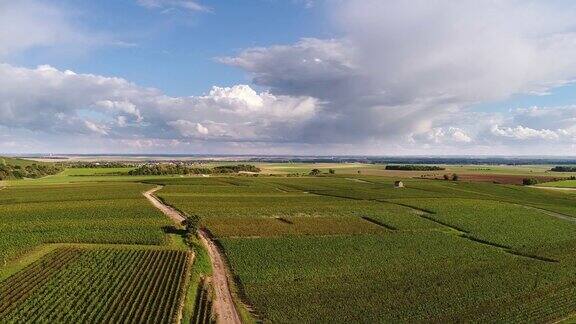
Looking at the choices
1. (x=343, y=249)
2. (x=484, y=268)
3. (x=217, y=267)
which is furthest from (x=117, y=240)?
(x=484, y=268)

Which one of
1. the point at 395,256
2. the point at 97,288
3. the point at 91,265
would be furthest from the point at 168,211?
the point at 395,256

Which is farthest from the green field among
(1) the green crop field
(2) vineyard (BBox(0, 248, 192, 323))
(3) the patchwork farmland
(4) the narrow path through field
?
(1) the green crop field

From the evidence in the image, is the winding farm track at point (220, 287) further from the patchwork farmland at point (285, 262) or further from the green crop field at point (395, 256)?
the green crop field at point (395, 256)

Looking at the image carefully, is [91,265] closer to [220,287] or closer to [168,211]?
[220,287]

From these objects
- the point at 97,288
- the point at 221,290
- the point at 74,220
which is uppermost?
the point at 74,220

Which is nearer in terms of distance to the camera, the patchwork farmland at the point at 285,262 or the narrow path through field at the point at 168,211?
the patchwork farmland at the point at 285,262

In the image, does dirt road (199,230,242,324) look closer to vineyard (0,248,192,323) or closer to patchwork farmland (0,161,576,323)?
patchwork farmland (0,161,576,323)

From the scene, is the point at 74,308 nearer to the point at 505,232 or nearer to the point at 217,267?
the point at 217,267

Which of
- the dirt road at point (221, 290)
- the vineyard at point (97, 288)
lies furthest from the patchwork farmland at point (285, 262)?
the dirt road at point (221, 290)
